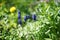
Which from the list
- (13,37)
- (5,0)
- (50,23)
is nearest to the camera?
(13,37)

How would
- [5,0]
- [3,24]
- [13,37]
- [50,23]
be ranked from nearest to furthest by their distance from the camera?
[13,37]
[50,23]
[3,24]
[5,0]

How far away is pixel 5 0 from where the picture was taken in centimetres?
370

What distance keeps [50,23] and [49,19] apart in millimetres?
59

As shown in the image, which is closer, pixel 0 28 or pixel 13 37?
pixel 13 37

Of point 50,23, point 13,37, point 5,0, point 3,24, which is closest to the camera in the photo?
point 13,37

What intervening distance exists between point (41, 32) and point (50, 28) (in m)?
0.16

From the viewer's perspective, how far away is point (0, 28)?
244cm

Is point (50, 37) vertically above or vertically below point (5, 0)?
below

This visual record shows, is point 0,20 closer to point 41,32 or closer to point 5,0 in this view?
point 41,32

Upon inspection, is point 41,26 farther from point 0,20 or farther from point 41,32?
point 0,20

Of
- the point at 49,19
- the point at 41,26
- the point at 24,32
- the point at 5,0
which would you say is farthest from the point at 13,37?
the point at 5,0

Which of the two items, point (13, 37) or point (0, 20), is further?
point (0, 20)

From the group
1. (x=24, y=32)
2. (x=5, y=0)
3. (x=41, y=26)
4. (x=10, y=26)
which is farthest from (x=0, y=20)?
(x=5, y=0)

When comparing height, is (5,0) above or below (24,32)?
above
